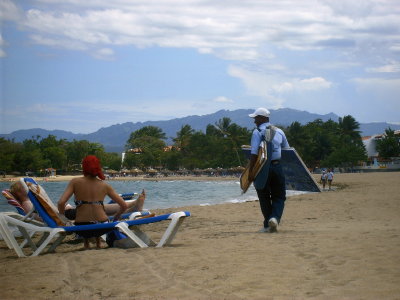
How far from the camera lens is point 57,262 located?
5.31 m

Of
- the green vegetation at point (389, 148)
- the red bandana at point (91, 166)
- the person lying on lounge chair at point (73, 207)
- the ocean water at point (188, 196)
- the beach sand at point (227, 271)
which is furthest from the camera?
the green vegetation at point (389, 148)

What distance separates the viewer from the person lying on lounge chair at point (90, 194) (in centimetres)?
609

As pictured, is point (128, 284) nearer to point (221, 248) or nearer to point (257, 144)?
point (221, 248)

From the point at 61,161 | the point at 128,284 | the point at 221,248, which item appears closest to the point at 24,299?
the point at 128,284

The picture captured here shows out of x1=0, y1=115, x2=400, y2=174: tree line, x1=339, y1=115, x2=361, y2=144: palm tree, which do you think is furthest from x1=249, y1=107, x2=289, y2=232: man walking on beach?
x1=339, y1=115, x2=361, y2=144: palm tree

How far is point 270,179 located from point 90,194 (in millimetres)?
2198

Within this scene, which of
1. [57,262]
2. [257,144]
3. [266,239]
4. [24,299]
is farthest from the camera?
[257,144]

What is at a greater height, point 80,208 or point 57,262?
point 80,208

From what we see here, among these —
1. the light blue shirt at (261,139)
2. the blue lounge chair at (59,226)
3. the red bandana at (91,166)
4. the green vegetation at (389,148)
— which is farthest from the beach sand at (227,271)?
the green vegetation at (389,148)

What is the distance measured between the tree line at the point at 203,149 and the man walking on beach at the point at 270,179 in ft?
240

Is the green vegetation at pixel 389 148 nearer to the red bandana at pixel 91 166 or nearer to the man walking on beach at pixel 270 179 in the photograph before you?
the man walking on beach at pixel 270 179

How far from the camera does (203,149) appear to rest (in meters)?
107

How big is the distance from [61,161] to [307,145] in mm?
53454

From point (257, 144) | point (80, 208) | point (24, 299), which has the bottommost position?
point (24, 299)
